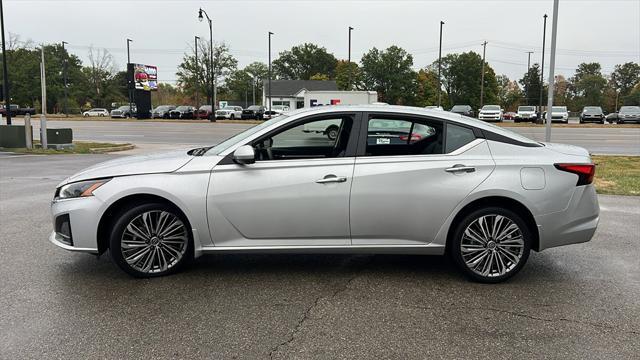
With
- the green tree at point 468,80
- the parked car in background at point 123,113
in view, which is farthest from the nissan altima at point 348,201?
the green tree at point 468,80

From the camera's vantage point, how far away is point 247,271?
4.95 m

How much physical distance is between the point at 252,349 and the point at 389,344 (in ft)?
2.98

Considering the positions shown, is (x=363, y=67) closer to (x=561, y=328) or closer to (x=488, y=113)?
(x=488, y=113)

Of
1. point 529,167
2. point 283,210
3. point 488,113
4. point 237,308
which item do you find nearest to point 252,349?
point 237,308

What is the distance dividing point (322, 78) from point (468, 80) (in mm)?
28443

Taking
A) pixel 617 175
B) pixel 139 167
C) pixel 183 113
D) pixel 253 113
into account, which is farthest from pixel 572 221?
pixel 183 113

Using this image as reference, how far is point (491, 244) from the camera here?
4613mm

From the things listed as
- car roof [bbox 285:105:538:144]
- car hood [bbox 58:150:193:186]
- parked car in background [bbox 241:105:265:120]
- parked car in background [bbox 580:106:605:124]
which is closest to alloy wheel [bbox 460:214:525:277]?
car roof [bbox 285:105:538:144]

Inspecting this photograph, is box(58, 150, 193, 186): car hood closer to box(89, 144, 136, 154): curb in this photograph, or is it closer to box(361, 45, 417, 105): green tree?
box(89, 144, 136, 154): curb

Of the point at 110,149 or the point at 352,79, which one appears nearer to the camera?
the point at 110,149

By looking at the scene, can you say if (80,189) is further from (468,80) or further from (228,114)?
(468,80)

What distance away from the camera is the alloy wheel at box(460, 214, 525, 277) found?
4.59 metres

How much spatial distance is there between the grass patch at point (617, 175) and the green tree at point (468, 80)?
8496 cm

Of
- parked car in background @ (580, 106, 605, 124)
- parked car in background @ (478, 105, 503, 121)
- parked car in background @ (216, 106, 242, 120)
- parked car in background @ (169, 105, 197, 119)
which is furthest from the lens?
parked car in background @ (169, 105, 197, 119)
